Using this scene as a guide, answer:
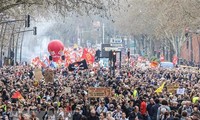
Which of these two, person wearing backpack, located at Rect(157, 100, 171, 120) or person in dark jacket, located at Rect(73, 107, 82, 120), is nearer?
person wearing backpack, located at Rect(157, 100, 171, 120)

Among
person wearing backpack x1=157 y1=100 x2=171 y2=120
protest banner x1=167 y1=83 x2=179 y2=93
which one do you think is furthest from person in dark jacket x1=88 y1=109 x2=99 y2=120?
protest banner x1=167 y1=83 x2=179 y2=93

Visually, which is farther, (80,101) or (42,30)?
(42,30)

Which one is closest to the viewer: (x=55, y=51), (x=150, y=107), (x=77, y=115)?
(x=77, y=115)

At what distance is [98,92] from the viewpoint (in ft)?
83.5

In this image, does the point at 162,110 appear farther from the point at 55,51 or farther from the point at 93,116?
the point at 55,51

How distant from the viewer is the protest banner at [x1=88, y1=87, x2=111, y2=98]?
25.2 meters

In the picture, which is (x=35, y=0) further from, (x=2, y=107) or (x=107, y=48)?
(x=107, y=48)

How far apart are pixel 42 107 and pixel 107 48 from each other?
110 feet

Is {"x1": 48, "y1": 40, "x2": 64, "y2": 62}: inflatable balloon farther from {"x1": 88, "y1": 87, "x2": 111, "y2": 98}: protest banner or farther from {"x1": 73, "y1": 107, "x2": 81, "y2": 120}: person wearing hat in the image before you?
{"x1": 73, "y1": 107, "x2": 81, "y2": 120}: person wearing hat

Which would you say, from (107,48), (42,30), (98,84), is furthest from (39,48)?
(98,84)

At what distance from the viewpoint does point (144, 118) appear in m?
21.8

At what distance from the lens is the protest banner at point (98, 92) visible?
2525cm

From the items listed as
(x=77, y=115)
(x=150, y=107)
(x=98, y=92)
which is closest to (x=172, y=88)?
(x=98, y=92)

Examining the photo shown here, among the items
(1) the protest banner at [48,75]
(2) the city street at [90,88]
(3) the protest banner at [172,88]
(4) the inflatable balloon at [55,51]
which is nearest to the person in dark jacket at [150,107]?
(2) the city street at [90,88]
